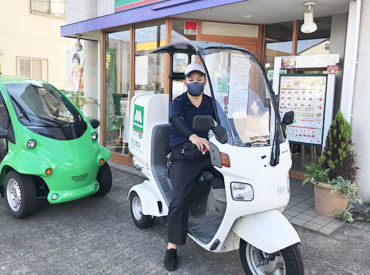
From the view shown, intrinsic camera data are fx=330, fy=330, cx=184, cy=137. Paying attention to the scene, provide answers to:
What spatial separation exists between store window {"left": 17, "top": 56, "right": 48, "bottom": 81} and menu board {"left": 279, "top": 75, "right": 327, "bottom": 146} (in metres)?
13.7

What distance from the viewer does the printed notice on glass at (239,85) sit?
2.82 m

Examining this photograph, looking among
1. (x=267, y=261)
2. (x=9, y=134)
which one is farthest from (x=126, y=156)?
(x=267, y=261)

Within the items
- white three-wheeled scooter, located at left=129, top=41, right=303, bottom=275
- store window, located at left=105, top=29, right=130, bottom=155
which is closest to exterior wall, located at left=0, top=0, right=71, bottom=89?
store window, located at left=105, top=29, right=130, bottom=155

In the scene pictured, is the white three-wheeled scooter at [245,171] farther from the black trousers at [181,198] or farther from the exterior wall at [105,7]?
the exterior wall at [105,7]

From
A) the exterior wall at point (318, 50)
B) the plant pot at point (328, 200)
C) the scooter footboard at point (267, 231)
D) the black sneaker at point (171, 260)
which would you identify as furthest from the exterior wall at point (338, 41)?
the black sneaker at point (171, 260)

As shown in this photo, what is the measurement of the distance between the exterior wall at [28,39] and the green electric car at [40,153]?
1219 cm

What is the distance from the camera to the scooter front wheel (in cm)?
250

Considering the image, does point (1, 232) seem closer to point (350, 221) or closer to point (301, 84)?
point (350, 221)

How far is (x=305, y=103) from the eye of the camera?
5426mm

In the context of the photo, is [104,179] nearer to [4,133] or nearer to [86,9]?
[4,133]

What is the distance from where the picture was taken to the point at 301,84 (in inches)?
215

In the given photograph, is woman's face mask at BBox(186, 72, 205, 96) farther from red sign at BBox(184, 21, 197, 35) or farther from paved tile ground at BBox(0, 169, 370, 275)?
red sign at BBox(184, 21, 197, 35)

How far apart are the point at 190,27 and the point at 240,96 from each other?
359cm

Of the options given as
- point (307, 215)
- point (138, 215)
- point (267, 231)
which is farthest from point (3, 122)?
point (307, 215)
